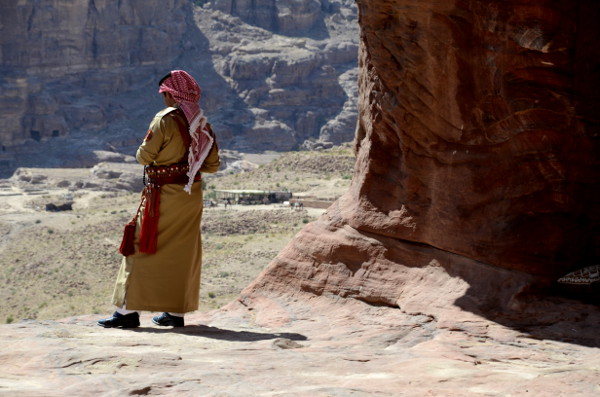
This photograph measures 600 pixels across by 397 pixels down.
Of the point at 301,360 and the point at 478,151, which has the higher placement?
the point at 478,151

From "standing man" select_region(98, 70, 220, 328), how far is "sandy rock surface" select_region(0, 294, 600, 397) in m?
0.27

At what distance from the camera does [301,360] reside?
18.2 feet

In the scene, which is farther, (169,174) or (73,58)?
(73,58)

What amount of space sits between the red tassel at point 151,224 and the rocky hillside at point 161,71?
240 feet

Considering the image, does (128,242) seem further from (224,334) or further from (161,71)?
(161,71)

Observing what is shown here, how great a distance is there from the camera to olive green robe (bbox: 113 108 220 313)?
689 centimetres

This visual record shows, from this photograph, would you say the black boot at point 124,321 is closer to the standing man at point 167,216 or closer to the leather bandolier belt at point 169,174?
the standing man at point 167,216

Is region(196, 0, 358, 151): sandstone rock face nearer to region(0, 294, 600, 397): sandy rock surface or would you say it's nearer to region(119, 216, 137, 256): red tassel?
region(119, 216, 137, 256): red tassel

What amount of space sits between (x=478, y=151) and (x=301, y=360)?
9.50 ft

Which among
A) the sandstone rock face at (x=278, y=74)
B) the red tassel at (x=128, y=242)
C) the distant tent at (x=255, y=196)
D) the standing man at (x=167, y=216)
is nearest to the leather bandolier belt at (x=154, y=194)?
the standing man at (x=167, y=216)

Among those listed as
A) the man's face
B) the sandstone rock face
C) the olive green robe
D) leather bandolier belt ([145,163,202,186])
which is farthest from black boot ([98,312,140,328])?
the sandstone rock face

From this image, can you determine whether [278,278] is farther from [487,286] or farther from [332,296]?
[487,286]

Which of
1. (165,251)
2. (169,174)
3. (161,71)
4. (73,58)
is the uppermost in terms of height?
(73,58)

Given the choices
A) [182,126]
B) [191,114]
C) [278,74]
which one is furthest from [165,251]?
[278,74]
